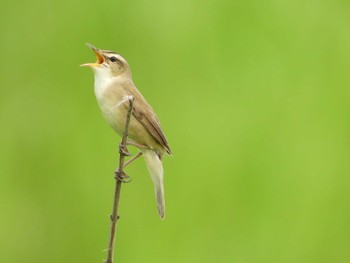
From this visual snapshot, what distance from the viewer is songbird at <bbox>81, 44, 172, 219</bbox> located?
1.92 m

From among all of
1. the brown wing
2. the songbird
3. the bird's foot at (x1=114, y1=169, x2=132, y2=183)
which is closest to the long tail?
the songbird

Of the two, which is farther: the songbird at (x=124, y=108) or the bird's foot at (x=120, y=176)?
the songbird at (x=124, y=108)

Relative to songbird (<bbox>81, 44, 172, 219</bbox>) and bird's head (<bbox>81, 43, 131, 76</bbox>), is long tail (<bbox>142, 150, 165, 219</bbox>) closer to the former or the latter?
songbird (<bbox>81, 44, 172, 219</bbox>)

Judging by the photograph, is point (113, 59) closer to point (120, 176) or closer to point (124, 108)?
point (124, 108)

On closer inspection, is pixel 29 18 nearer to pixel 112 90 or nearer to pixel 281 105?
pixel 281 105

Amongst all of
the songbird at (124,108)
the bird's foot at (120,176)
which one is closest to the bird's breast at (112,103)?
the songbird at (124,108)

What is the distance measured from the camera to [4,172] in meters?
3.36

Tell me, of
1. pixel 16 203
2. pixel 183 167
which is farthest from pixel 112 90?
pixel 16 203

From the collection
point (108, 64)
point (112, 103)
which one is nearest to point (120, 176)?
point (112, 103)

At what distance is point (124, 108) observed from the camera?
1.95 m

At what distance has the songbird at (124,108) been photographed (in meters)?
1.92

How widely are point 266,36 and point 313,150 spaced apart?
64cm

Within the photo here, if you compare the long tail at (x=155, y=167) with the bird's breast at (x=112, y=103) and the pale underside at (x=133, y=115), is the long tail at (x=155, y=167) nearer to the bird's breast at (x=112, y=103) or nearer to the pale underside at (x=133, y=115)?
the pale underside at (x=133, y=115)

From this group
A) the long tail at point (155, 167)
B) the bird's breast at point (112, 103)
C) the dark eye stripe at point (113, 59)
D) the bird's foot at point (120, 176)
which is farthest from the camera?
the long tail at point (155, 167)
